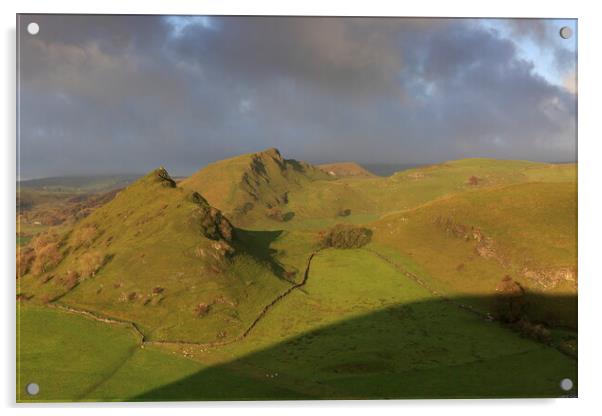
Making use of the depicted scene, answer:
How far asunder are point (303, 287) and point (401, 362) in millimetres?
3579

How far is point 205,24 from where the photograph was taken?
9.31m

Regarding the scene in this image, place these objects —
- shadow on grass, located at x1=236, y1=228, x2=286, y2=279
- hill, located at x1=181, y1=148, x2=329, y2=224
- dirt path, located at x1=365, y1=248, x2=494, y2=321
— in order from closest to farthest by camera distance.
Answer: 1. dirt path, located at x1=365, y1=248, x2=494, y2=321
2. hill, located at x1=181, y1=148, x2=329, y2=224
3. shadow on grass, located at x1=236, y1=228, x2=286, y2=279

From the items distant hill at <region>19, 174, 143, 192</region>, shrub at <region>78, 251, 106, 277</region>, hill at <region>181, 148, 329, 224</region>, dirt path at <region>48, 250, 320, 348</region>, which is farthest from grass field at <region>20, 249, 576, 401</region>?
distant hill at <region>19, 174, 143, 192</region>

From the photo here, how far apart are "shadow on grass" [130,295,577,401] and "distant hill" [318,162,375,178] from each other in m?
4.66

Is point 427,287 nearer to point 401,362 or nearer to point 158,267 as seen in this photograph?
point 401,362

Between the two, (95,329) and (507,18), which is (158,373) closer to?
(95,329)

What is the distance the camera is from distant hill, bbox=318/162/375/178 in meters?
10.8

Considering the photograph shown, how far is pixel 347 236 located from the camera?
10.9 metres

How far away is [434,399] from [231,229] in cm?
772

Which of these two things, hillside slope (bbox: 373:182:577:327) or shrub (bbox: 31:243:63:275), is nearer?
shrub (bbox: 31:243:63:275)

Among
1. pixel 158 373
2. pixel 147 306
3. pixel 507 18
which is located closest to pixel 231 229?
pixel 147 306

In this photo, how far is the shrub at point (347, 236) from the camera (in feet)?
35.6

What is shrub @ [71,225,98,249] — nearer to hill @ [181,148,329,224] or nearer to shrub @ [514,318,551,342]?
hill @ [181,148,329,224]

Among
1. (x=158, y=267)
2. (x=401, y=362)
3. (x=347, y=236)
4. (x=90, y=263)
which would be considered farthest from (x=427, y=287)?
(x=90, y=263)
